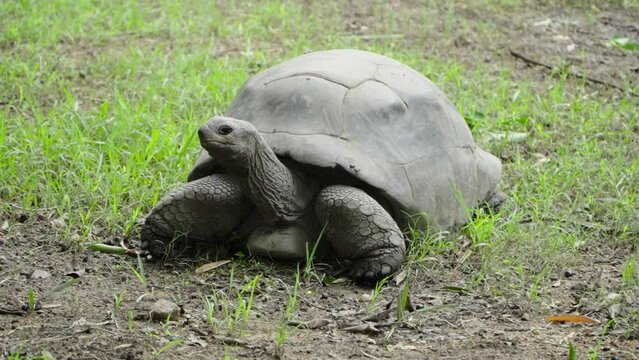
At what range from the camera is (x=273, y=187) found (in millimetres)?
4246

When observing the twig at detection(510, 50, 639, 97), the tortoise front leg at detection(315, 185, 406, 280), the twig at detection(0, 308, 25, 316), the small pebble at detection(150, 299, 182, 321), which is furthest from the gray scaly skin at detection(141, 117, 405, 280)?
the twig at detection(510, 50, 639, 97)

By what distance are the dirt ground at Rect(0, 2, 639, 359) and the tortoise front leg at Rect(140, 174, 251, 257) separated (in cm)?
12

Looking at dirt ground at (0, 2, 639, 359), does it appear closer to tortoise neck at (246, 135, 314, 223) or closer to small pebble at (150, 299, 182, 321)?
small pebble at (150, 299, 182, 321)

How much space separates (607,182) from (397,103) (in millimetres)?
1554

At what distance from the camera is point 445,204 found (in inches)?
181

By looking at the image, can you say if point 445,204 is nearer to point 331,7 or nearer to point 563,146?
point 563,146

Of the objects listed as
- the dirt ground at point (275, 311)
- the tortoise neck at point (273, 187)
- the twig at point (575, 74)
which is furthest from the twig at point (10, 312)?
the twig at point (575, 74)

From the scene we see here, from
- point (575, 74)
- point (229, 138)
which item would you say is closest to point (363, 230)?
point (229, 138)

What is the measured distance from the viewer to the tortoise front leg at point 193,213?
4293 mm

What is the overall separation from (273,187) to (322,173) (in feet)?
0.83

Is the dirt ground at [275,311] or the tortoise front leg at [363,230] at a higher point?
the tortoise front leg at [363,230]

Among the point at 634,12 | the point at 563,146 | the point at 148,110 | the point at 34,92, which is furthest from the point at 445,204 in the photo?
the point at 634,12

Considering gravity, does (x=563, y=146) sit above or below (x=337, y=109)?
below

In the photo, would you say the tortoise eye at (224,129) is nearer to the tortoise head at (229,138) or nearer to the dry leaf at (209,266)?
the tortoise head at (229,138)
